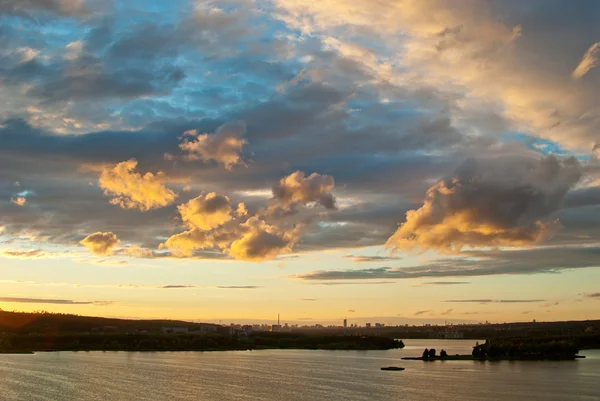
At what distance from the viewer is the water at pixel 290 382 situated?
120m

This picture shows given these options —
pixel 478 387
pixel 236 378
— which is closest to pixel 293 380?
pixel 236 378

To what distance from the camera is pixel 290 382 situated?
144 metres

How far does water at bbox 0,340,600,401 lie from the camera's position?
12000cm

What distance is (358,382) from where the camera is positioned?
146m

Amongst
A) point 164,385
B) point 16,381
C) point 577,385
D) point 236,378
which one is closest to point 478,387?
point 577,385

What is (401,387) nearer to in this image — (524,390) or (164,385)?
(524,390)

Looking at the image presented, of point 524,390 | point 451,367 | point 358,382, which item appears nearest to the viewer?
point 524,390

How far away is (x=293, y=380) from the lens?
488 feet

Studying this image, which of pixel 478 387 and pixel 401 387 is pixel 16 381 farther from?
pixel 478 387

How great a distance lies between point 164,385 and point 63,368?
56.2 m

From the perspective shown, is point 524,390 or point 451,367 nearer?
point 524,390

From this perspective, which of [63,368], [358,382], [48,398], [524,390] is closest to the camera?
[48,398]

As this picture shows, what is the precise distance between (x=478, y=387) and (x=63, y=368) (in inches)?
4487

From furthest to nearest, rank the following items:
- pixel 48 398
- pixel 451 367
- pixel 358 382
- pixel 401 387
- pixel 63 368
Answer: pixel 451 367 < pixel 63 368 < pixel 358 382 < pixel 401 387 < pixel 48 398
